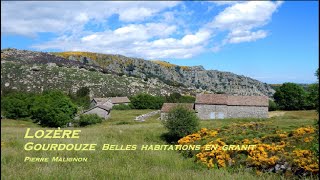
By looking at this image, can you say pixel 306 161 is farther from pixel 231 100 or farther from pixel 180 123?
pixel 231 100

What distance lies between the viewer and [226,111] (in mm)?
61688

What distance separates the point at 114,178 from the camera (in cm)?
827

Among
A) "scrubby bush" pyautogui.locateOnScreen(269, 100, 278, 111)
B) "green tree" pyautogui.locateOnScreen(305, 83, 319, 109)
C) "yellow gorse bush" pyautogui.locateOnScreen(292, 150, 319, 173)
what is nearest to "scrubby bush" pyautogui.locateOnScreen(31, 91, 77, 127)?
"scrubby bush" pyautogui.locateOnScreen(269, 100, 278, 111)

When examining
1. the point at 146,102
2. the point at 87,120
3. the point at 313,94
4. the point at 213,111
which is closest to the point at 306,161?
the point at 313,94

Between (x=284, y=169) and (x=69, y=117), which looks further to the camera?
(x=69, y=117)

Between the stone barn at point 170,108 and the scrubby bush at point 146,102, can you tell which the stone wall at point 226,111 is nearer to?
the stone barn at point 170,108

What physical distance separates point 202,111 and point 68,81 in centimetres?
7704

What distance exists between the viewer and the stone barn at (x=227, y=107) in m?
61.0

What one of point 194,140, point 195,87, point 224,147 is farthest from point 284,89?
point 224,147

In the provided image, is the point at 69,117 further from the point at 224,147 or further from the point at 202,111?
the point at 224,147

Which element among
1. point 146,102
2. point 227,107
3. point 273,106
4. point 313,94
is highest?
point 313,94

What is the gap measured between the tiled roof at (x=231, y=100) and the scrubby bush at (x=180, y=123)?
3209 cm

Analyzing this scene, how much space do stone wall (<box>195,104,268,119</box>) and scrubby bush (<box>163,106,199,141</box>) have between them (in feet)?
106

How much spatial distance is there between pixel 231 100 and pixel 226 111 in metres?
2.63
